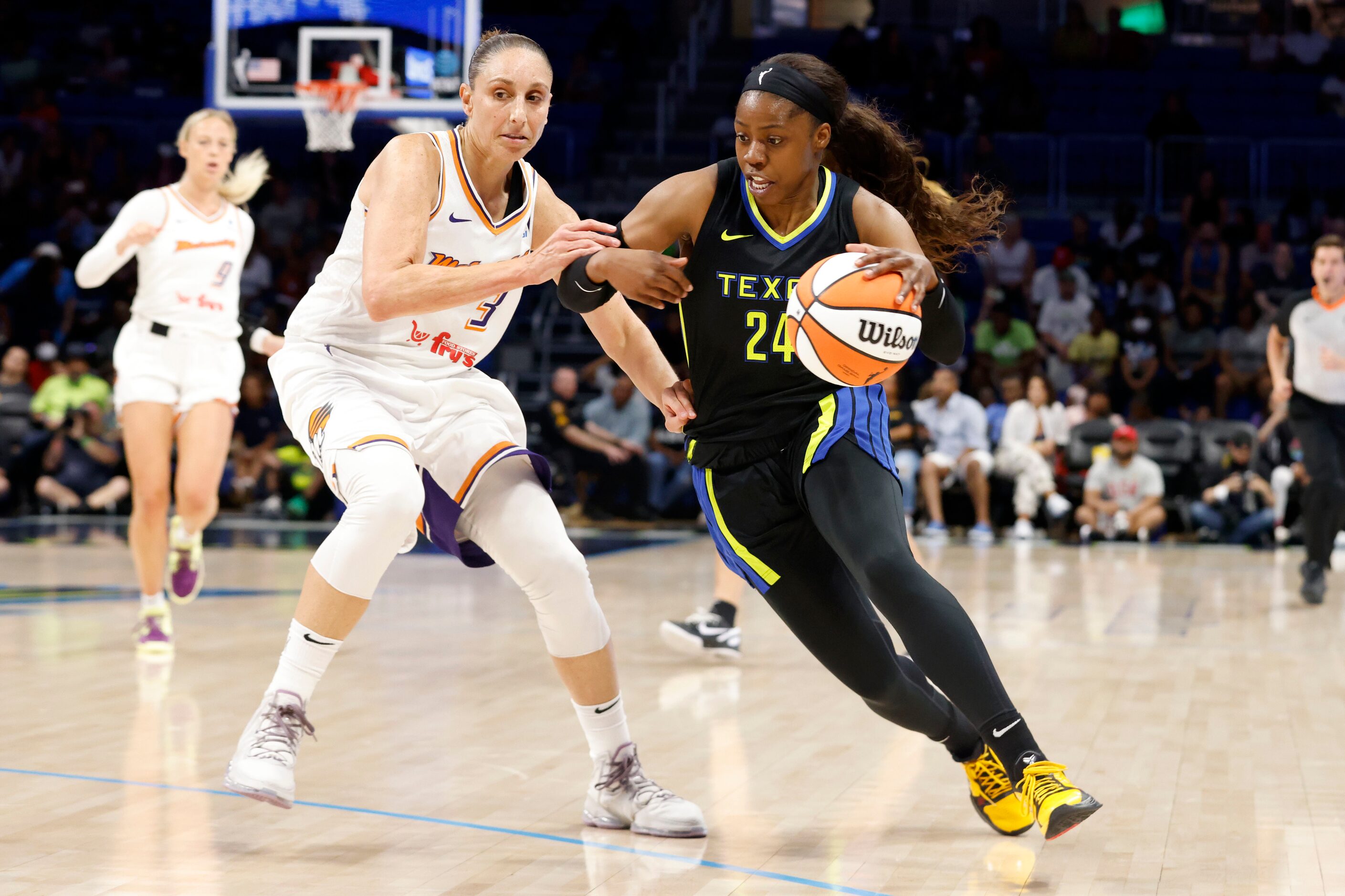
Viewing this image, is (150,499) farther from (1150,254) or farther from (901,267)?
(1150,254)

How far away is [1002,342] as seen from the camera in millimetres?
14352

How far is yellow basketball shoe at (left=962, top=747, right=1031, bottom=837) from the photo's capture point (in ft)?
11.5

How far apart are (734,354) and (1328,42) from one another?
1662 centimetres

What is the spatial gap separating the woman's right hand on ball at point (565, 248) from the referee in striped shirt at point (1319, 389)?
19.1ft

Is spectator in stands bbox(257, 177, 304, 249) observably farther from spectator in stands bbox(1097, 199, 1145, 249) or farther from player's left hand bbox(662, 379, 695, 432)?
player's left hand bbox(662, 379, 695, 432)

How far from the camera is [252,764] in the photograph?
333 cm

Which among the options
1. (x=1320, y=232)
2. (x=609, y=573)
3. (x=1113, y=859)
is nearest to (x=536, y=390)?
(x=609, y=573)

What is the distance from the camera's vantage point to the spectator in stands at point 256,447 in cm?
1361

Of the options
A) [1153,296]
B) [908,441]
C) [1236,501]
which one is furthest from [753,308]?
[1153,296]

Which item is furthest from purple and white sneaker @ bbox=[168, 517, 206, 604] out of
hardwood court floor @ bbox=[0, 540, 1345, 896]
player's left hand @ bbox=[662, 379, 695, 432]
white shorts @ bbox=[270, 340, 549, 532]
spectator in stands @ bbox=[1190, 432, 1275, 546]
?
spectator in stands @ bbox=[1190, 432, 1275, 546]

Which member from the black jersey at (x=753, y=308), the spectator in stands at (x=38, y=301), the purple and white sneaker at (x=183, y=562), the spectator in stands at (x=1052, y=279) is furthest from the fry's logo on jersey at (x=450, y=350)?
the spectator in stands at (x=38, y=301)

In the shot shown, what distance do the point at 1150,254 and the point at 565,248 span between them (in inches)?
514

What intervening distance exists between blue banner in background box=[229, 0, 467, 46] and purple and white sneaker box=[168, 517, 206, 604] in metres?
6.15

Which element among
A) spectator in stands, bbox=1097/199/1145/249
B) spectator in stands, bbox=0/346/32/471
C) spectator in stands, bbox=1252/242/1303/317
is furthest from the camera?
spectator in stands, bbox=1097/199/1145/249
